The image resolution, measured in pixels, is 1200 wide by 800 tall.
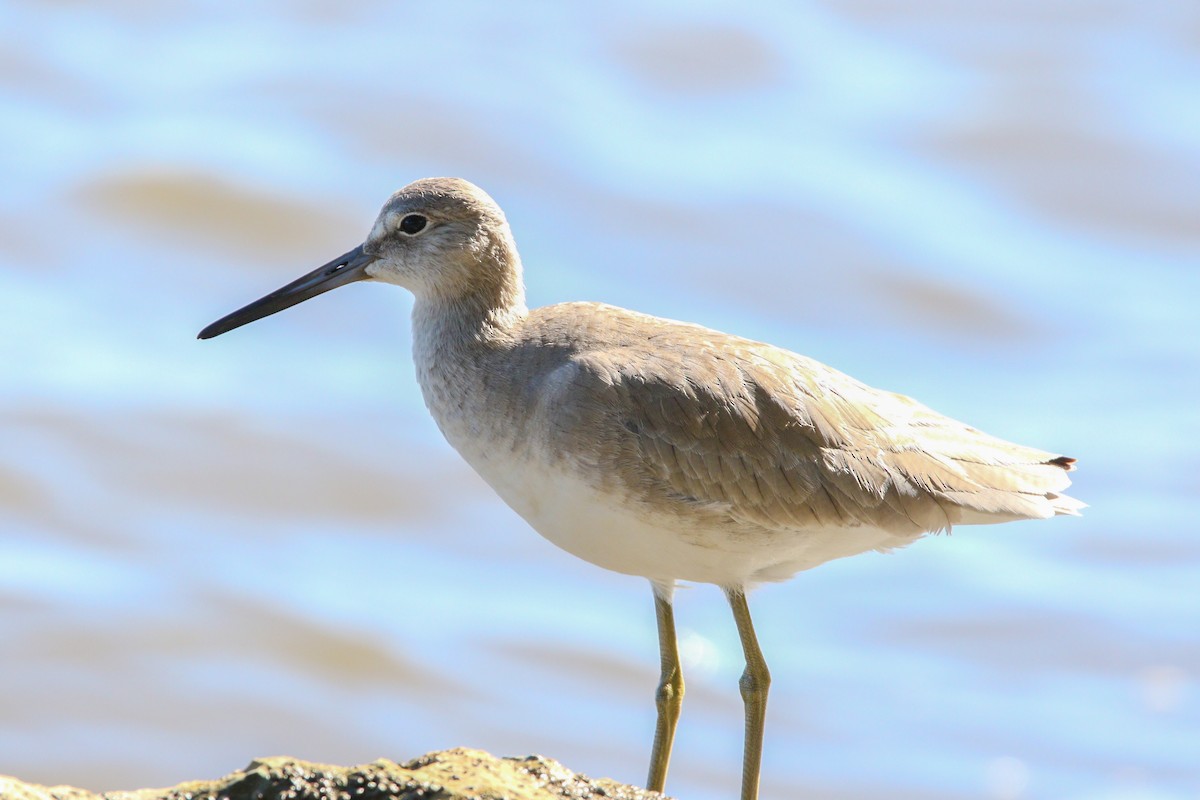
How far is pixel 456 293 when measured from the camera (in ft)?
20.4

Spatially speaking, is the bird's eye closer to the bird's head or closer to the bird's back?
the bird's head

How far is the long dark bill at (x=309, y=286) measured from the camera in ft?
21.0

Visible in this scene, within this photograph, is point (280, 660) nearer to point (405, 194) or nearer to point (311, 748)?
point (311, 748)

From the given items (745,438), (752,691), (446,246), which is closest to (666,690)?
(752,691)

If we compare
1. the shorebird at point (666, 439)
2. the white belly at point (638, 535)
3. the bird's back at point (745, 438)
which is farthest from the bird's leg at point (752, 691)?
the bird's back at point (745, 438)

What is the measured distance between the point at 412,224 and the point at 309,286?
533 millimetres

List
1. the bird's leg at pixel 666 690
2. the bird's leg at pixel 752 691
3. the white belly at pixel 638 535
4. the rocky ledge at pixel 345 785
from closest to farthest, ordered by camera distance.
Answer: the rocky ledge at pixel 345 785 → the white belly at pixel 638 535 → the bird's leg at pixel 752 691 → the bird's leg at pixel 666 690

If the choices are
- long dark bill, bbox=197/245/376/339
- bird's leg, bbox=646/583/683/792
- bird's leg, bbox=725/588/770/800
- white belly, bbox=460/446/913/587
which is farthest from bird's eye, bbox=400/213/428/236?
bird's leg, bbox=725/588/770/800

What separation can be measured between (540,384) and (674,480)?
55cm

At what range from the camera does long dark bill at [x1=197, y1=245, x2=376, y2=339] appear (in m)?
6.41

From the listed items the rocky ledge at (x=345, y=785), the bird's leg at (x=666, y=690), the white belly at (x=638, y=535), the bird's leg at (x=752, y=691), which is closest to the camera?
the rocky ledge at (x=345, y=785)

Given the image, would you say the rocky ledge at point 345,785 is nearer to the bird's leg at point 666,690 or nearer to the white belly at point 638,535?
the white belly at point 638,535

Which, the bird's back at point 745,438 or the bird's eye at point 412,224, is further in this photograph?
the bird's eye at point 412,224

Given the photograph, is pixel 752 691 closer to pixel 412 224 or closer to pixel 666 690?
pixel 666 690
